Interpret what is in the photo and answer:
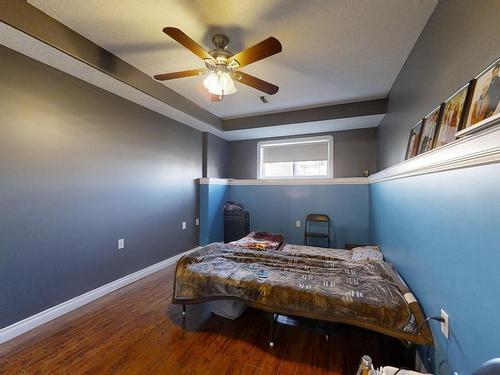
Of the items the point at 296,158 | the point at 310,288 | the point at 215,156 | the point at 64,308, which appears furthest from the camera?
the point at 215,156

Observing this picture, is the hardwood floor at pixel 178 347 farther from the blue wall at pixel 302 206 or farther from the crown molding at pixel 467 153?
the blue wall at pixel 302 206

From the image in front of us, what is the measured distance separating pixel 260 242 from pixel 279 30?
100 inches

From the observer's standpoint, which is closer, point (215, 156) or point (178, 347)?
point (178, 347)

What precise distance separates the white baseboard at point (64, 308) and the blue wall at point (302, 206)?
84.1 inches

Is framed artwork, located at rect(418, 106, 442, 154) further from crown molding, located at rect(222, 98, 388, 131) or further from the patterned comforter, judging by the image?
crown molding, located at rect(222, 98, 388, 131)

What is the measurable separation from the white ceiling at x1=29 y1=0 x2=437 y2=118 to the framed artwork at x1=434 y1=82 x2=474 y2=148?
0.82 meters

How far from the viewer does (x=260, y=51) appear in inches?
60.0

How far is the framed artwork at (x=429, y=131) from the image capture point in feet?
4.82

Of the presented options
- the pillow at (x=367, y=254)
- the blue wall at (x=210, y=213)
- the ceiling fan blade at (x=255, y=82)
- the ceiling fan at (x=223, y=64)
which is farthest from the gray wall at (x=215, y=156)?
the pillow at (x=367, y=254)

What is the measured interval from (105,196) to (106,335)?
4.62 ft

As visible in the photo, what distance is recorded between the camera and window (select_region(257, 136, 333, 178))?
4.16m

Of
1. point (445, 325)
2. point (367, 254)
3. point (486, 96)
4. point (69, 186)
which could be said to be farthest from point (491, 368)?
point (69, 186)

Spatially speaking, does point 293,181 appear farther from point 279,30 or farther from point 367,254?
point 279,30

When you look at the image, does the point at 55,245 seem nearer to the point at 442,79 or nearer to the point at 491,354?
the point at 491,354
